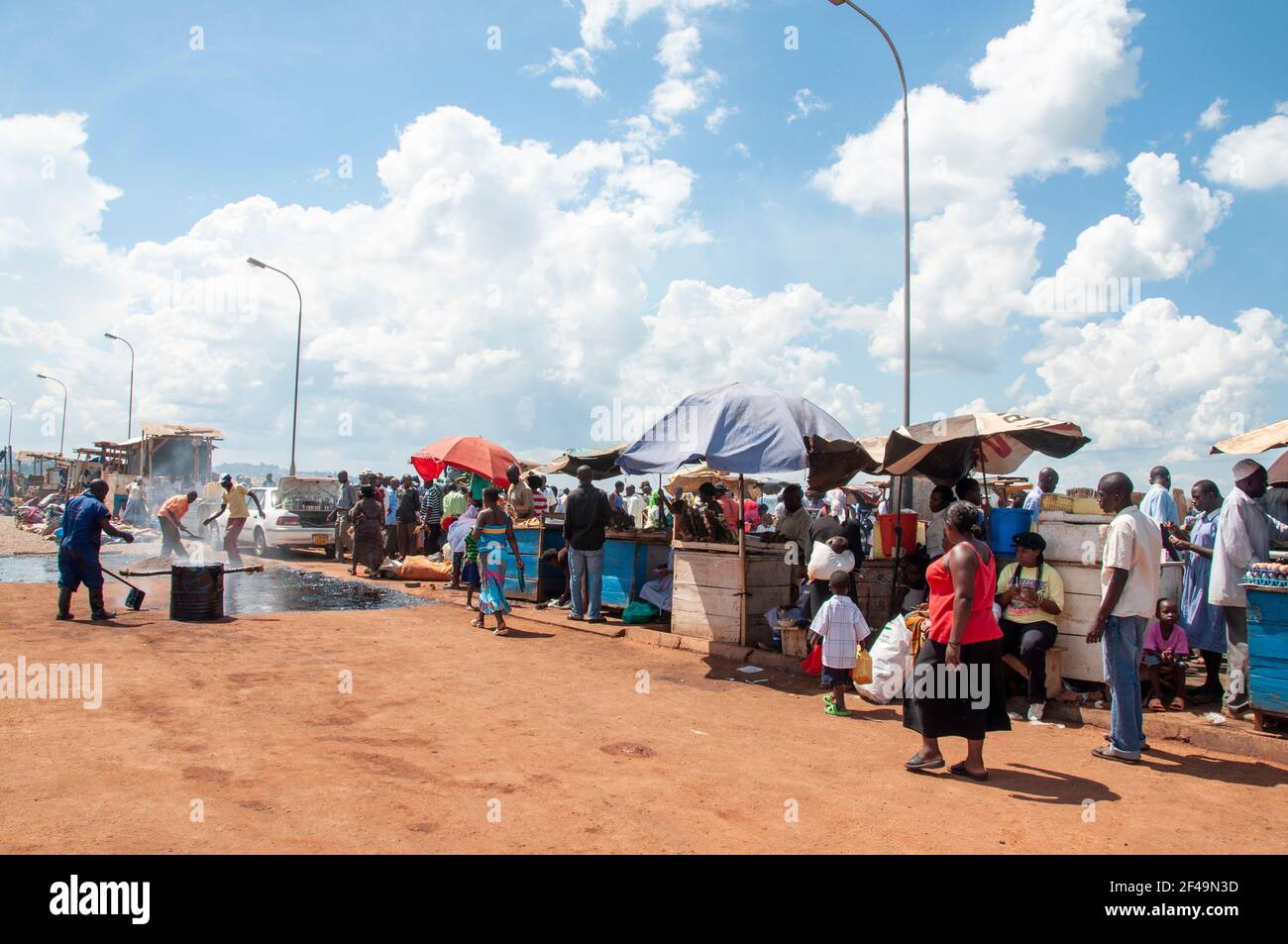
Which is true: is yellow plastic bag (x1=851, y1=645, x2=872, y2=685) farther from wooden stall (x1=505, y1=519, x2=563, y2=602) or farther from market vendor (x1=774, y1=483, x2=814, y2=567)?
wooden stall (x1=505, y1=519, x2=563, y2=602)

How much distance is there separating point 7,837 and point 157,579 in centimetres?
1323

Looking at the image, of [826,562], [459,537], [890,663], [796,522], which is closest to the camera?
[890,663]

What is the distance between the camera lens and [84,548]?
10.4 meters

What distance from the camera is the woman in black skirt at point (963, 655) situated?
17.6ft

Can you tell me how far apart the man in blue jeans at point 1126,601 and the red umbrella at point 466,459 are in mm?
10708

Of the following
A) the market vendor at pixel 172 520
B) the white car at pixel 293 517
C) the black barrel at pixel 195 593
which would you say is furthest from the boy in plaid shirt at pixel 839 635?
the white car at pixel 293 517

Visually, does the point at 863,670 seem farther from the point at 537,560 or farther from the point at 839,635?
the point at 537,560

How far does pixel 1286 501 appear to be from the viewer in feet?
26.2

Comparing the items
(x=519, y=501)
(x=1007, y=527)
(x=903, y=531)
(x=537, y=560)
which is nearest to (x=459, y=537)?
(x=519, y=501)

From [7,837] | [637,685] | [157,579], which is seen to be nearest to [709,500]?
[637,685]

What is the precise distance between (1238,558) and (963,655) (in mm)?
3205

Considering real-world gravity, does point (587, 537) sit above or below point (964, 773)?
above

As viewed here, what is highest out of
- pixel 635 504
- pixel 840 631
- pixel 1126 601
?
pixel 635 504

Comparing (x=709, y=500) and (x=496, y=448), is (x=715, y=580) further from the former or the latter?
(x=496, y=448)
